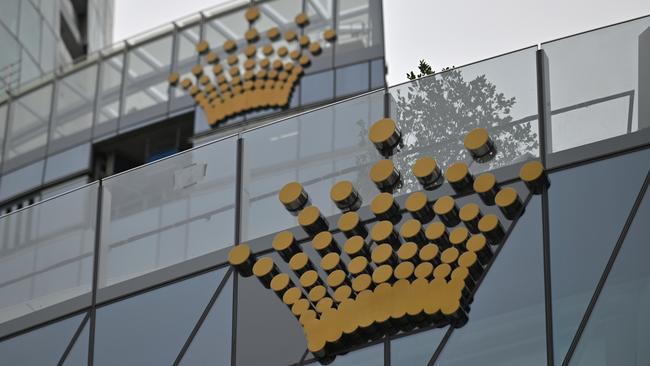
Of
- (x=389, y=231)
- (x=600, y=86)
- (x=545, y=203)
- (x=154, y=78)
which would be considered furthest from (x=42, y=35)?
(x=545, y=203)

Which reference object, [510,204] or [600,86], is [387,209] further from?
[600,86]

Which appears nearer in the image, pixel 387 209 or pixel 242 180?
pixel 387 209

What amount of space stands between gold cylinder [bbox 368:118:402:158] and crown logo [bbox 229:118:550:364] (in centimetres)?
1

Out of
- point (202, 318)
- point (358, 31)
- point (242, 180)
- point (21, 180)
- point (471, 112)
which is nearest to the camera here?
point (471, 112)

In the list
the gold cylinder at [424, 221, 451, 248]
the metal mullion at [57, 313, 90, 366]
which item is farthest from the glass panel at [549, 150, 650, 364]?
the metal mullion at [57, 313, 90, 366]

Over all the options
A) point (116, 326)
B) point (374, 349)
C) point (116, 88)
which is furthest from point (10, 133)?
point (374, 349)

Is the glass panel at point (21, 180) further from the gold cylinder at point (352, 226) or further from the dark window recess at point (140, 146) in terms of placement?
the gold cylinder at point (352, 226)

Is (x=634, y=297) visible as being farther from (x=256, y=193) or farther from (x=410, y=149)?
(x=256, y=193)

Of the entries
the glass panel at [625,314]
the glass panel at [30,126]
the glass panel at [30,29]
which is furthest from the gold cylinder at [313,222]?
the glass panel at [30,29]

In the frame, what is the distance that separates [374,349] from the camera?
1366 centimetres

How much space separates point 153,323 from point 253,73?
15987 millimetres

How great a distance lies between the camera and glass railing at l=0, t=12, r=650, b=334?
14.5 metres

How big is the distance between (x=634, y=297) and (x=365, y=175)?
3549 millimetres

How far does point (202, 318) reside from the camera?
49.4 feet
